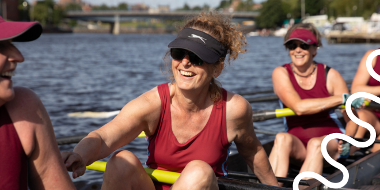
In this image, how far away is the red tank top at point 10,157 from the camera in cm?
164

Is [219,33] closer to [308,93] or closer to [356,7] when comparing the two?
[308,93]

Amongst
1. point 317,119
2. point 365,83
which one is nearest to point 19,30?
point 317,119

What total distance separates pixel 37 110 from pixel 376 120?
4.77 metres

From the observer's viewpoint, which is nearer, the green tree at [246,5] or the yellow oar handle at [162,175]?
the yellow oar handle at [162,175]

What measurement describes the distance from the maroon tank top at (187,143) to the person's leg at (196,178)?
0.31 meters

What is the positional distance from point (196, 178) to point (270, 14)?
11346 centimetres

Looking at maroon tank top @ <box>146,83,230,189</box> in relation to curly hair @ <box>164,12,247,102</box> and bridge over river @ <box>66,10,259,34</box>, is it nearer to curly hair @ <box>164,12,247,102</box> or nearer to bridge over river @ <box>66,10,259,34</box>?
curly hair @ <box>164,12,247,102</box>

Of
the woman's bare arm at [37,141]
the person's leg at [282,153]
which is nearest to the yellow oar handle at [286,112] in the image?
the person's leg at [282,153]

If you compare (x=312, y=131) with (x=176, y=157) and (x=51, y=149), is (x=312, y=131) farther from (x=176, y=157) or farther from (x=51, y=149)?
(x=51, y=149)

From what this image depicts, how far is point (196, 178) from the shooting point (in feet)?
8.15

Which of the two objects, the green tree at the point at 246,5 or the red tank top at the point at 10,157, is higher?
the green tree at the point at 246,5

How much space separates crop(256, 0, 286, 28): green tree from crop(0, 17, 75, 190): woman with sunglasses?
351ft

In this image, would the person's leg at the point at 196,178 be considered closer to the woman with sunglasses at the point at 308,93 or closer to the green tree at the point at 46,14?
the woman with sunglasses at the point at 308,93

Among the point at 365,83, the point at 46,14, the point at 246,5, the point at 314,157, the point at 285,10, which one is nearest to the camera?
the point at 314,157
